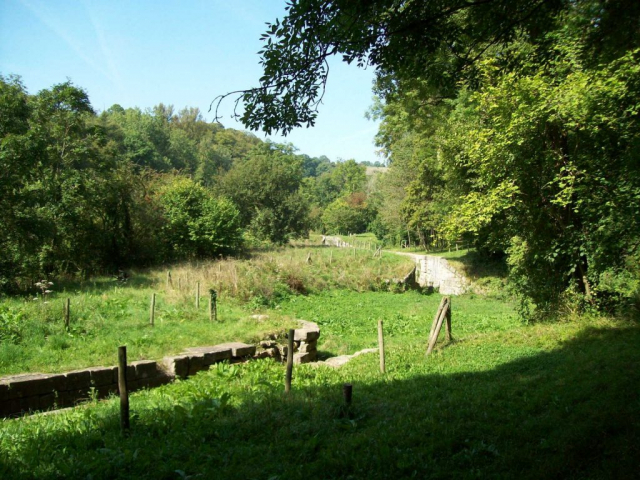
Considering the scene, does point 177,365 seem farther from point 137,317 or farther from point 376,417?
point 376,417

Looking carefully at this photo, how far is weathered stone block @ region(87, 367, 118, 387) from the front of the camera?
8.55 meters

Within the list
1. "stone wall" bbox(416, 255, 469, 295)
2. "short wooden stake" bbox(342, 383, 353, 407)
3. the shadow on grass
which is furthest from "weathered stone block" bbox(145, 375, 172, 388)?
"stone wall" bbox(416, 255, 469, 295)

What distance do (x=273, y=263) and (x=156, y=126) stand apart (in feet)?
166

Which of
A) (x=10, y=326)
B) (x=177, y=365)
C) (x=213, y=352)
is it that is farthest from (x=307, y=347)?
(x=10, y=326)

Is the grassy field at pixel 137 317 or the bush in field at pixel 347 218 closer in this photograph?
the grassy field at pixel 137 317

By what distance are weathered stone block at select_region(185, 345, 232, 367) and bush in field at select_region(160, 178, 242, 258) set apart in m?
17.5

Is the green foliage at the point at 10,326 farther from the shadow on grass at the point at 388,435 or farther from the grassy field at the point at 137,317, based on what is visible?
the shadow on grass at the point at 388,435

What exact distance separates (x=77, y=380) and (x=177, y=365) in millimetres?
2050

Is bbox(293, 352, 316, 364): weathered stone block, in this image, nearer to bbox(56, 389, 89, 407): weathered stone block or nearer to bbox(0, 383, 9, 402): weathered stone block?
bbox(56, 389, 89, 407): weathered stone block

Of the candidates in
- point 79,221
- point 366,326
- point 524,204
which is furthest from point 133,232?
point 524,204

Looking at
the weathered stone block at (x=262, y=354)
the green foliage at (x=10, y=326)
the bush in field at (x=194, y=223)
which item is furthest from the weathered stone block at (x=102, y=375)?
the bush in field at (x=194, y=223)

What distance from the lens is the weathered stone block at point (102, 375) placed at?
8.55 meters

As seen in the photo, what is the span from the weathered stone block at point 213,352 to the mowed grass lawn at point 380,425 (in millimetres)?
741

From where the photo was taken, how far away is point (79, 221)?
22.0m
